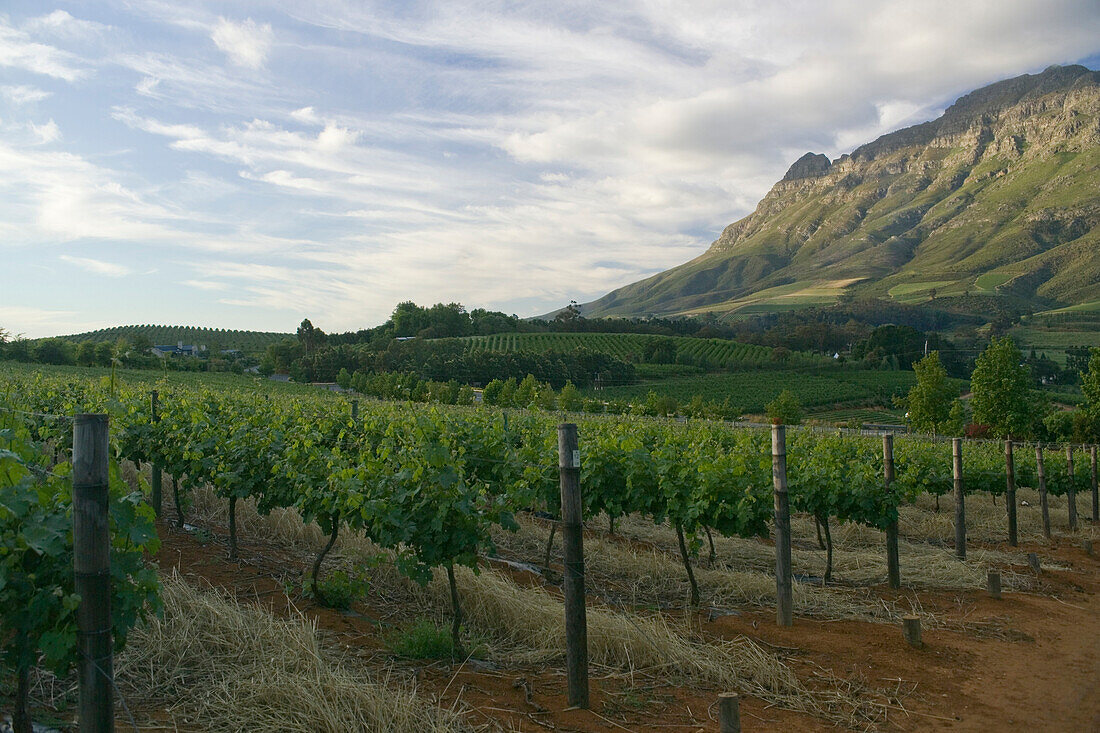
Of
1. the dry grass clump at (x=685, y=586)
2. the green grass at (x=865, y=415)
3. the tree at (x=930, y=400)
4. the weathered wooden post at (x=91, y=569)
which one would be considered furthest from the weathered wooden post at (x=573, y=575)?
the green grass at (x=865, y=415)

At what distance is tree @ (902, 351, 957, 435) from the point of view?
1585 inches

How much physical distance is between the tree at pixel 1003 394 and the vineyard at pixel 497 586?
97.1ft

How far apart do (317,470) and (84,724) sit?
3.15 metres

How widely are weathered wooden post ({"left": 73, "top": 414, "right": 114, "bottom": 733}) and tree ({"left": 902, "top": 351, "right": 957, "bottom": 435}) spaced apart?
43.7 metres

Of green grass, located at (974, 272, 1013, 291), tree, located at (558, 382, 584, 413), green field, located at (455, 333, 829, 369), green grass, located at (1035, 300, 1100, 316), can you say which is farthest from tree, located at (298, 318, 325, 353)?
green grass, located at (974, 272, 1013, 291)

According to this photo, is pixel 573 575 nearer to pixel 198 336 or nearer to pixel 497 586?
pixel 497 586

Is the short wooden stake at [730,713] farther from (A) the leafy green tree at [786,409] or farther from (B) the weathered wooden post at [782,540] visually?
(A) the leafy green tree at [786,409]

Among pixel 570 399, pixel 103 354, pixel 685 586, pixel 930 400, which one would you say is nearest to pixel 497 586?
pixel 685 586

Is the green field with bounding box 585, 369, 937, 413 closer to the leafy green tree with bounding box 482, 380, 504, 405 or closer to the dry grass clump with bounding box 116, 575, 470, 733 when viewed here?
the leafy green tree with bounding box 482, 380, 504, 405

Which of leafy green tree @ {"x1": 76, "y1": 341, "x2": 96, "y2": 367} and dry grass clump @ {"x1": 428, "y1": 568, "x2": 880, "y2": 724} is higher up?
leafy green tree @ {"x1": 76, "y1": 341, "x2": 96, "y2": 367}

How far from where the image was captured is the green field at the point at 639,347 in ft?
274

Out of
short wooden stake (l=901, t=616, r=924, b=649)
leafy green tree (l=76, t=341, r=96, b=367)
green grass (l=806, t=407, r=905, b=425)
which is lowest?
green grass (l=806, t=407, r=905, b=425)

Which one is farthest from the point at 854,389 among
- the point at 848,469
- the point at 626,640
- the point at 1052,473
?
the point at 626,640

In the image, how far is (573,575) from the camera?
4.51 m
